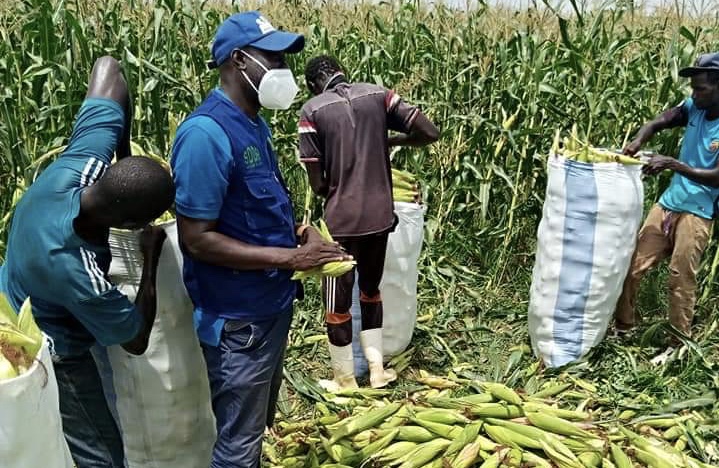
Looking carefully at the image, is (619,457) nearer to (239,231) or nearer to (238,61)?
(239,231)

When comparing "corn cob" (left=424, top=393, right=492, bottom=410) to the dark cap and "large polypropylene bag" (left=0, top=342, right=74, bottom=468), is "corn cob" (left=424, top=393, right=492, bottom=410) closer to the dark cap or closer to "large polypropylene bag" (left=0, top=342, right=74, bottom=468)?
"large polypropylene bag" (left=0, top=342, right=74, bottom=468)

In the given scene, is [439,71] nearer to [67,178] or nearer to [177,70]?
[177,70]

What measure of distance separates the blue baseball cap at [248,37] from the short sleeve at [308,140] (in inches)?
50.9

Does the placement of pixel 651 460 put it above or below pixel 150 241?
below

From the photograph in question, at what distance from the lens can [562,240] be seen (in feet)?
13.5

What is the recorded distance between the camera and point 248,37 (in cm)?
249

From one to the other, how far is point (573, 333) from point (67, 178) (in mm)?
3154

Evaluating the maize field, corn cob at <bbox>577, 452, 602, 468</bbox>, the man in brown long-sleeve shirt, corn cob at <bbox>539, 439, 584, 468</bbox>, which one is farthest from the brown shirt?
corn cob at <bbox>577, 452, 602, 468</bbox>

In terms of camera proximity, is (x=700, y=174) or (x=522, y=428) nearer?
(x=522, y=428)

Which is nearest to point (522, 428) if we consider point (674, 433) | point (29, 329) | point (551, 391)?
point (551, 391)

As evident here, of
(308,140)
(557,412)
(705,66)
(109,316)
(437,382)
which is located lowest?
(437,382)

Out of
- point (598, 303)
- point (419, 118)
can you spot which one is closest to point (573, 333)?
point (598, 303)

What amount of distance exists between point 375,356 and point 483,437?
3.69ft

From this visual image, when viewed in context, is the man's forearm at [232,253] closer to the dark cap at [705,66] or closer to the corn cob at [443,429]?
the corn cob at [443,429]
